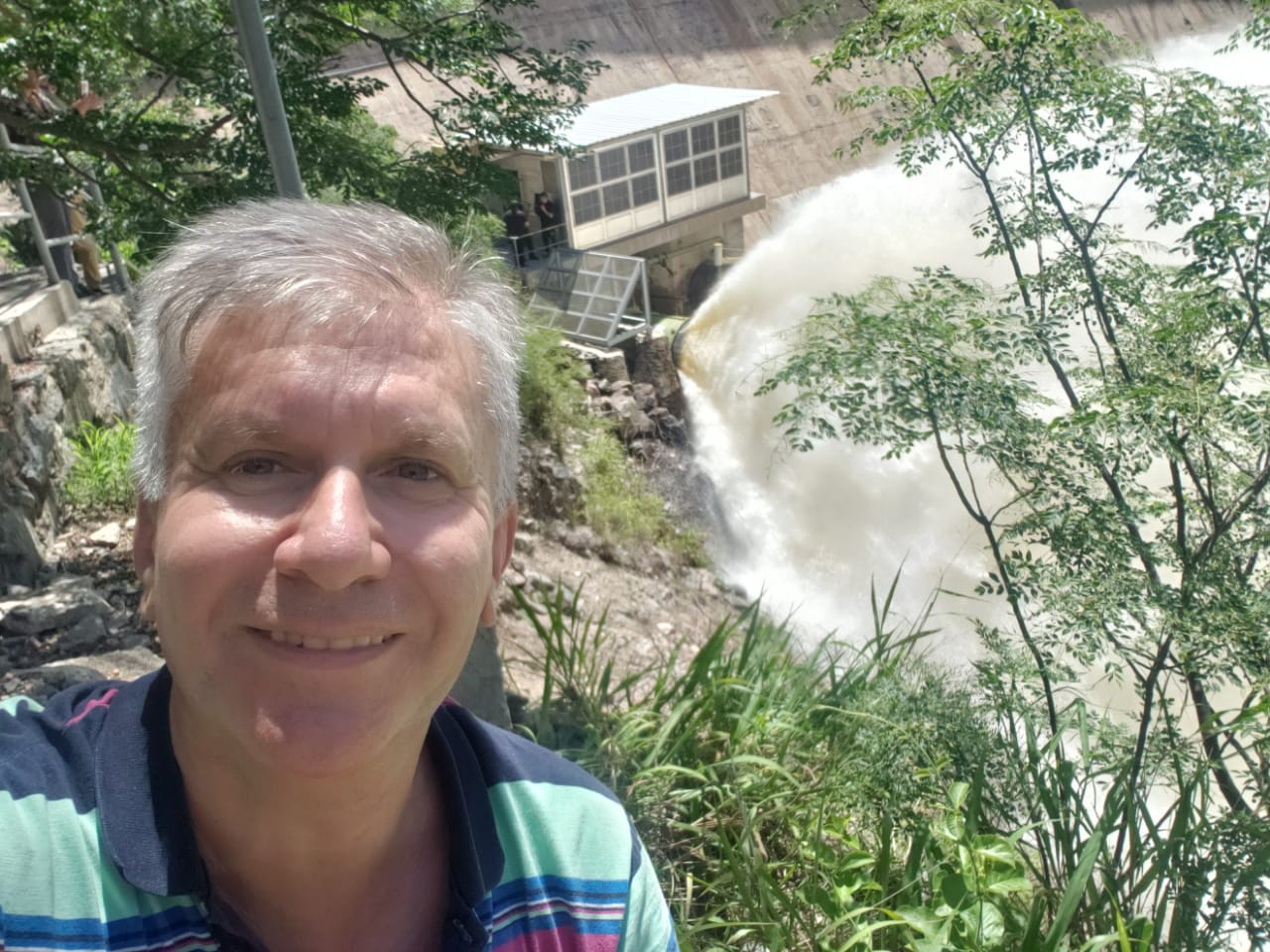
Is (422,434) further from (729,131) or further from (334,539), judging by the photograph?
(729,131)

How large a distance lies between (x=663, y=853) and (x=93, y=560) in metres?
3.63

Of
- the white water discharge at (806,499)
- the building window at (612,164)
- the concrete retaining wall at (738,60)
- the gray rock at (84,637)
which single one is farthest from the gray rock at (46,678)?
the concrete retaining wall at (738,60)

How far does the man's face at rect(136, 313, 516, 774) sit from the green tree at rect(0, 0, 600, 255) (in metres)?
3.71

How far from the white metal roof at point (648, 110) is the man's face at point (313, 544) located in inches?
561

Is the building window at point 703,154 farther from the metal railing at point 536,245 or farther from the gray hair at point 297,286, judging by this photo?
the gray hair at point 297,286

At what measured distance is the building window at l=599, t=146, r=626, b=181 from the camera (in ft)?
49.8

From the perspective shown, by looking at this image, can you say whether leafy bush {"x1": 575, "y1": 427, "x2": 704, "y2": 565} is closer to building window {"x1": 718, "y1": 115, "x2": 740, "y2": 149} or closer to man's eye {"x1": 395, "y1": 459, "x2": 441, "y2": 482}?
building window {"x1": 718, "y1": 115, "x2": 740, "y2": 149}

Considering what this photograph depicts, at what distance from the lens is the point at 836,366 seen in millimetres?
4156

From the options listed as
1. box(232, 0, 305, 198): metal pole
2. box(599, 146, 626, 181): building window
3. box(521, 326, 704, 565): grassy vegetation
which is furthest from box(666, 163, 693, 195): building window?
box(232, 0, 305, 198): metal pole

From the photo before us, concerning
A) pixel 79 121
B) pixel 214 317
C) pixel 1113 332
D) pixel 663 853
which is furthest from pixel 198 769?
pixel 79 121

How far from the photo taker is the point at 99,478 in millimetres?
6188

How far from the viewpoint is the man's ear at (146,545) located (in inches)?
43.1

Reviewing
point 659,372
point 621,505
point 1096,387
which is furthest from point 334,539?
point 659,372

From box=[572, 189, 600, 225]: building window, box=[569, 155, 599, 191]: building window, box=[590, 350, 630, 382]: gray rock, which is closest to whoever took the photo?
box=[590, 350, 630, 382]: gray rock
